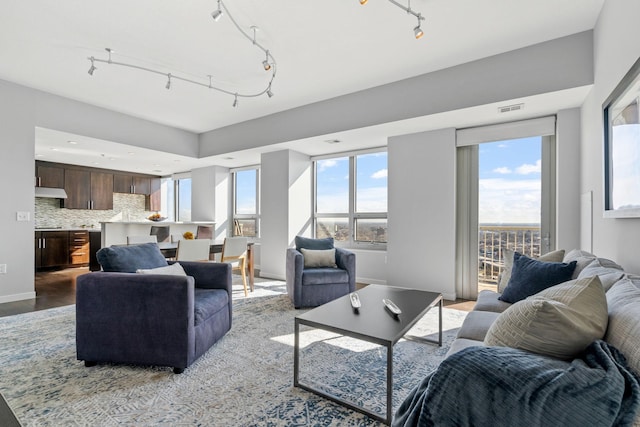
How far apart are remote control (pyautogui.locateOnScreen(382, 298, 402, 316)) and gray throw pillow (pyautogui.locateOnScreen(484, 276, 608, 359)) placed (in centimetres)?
93

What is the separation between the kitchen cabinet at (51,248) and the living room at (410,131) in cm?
288

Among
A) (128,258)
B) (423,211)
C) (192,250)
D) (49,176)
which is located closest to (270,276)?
(192,250)

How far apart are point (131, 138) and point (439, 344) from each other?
527cm

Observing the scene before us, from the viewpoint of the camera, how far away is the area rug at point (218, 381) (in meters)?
1.71

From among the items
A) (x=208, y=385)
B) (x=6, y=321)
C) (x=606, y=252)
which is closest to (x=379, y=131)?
(x=606, y=252)

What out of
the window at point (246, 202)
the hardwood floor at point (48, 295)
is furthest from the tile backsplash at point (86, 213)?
the window at point (246, 202)

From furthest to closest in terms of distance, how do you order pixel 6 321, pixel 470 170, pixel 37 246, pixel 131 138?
1. pixel 37 246
2. pixel 131 138
3. pixel 470 170
4. pixel 6 321

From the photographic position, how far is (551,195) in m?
3.65

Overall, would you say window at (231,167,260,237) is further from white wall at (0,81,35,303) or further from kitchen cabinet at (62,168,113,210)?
white wall at (0,81,35,303)

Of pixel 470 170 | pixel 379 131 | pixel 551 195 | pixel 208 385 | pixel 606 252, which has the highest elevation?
pixel 379 131

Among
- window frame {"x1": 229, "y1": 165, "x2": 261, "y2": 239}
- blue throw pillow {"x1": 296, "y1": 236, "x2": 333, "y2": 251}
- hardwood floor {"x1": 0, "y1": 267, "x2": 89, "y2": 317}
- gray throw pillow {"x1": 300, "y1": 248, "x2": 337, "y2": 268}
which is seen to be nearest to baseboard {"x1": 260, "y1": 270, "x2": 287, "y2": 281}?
window frame {"x1": 229, "y1": 165, "x2": 261, "y2": 239}

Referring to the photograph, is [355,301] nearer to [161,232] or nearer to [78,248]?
[161,232]

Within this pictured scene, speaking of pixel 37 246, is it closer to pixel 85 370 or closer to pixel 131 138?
pixel 131 138

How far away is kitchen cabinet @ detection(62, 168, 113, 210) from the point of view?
7.00 metres
